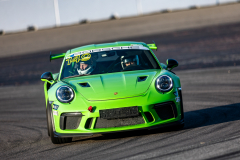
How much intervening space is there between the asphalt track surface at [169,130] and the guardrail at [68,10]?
18389 millimetres

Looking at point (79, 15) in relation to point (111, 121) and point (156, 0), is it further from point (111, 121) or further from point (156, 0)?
point (111, 121)

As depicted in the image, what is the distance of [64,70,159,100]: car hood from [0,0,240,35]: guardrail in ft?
104

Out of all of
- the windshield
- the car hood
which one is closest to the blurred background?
the windshield

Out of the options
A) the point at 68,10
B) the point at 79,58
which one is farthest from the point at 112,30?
the point at 79,58

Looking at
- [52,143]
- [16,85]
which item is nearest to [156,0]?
[16,85]

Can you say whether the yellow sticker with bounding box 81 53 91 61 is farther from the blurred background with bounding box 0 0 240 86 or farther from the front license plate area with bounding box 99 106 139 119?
the blurred background with bounding box 0 0 240 86

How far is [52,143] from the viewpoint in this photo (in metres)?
6.23

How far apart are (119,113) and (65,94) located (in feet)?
2.77

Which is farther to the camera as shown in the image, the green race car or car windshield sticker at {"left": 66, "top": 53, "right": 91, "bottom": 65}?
car windshield sticker at {"left": 66, "top": 53, "right": 91, "bottom": 65}

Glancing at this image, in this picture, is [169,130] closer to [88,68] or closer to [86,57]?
[88,68]

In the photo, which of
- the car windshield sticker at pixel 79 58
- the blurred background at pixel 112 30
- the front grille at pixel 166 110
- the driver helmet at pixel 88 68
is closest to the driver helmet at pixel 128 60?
the driver helmet at pixel 88 68

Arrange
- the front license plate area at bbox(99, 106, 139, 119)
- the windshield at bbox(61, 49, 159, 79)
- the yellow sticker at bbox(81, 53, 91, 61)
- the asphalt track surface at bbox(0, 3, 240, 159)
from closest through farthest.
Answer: the asphalt track surface at bbox(0, 3, 240, 159) → the front license plate area at bbox(99, 106, 139, 119) → the windshield at bbox(61, 49, 159, 79) → the yellow sticker at bbox(81, 53, 91, 61)

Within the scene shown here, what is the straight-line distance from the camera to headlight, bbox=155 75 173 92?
19.5 ft

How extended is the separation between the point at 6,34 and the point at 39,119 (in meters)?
29.1
